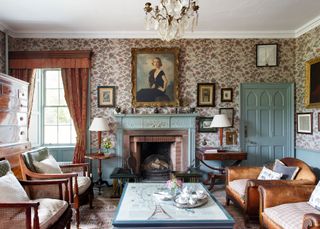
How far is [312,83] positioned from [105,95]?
387 cm

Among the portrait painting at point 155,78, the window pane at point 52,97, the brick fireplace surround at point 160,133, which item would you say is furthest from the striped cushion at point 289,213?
the window pane at point 52,97

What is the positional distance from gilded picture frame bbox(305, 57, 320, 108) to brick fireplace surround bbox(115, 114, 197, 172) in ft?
6.88

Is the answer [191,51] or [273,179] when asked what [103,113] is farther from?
[273,179]

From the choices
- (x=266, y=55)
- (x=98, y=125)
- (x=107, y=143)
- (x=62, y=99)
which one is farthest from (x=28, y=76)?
(x=266, y=55)

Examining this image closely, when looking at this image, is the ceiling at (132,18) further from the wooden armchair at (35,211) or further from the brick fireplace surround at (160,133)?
the wooden armchair at (35,211)

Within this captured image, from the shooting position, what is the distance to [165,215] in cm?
242

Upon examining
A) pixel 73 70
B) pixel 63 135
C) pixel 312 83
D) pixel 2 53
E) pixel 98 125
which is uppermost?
pixel 2 53

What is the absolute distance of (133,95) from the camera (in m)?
5.32

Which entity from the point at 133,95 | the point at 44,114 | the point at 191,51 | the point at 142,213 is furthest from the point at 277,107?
the point at 44,114

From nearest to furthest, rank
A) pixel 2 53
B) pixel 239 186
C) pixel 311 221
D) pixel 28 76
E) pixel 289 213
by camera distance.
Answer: pixel 311 221 → pixel 289 213 → pixel 239 186 → pixel 2 53 → pixel 28 76

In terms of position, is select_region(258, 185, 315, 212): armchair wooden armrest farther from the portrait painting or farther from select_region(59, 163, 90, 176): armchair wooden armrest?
the portrait painting

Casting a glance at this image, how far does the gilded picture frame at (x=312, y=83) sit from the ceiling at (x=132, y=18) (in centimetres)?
71

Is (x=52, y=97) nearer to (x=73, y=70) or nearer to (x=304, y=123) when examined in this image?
(x=73, y=70)

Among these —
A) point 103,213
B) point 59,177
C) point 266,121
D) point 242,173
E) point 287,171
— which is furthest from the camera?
point 266,121
